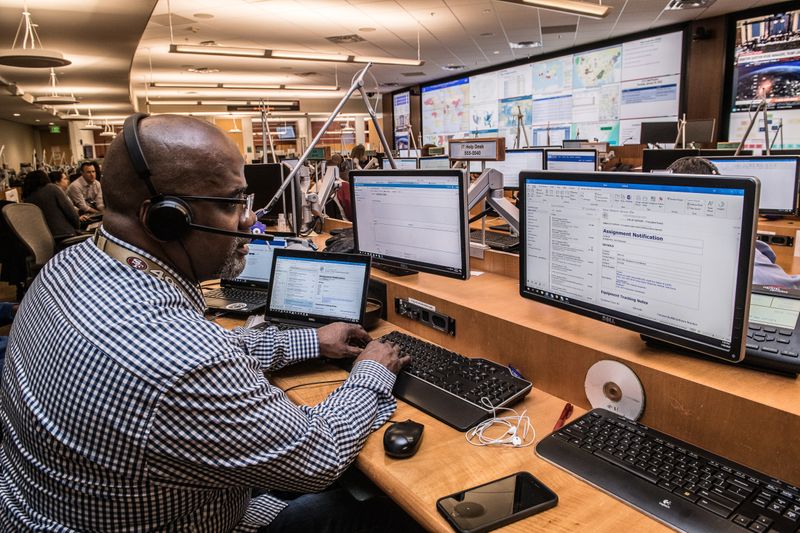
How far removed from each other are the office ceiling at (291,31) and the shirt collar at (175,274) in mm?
5690

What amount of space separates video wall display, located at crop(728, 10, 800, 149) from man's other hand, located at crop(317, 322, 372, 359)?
21.2 ft

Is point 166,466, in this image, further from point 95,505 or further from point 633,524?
point 633,524

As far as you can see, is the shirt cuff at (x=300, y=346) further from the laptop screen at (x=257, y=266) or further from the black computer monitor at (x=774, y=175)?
the black computer monitor at (x=774, y=175)

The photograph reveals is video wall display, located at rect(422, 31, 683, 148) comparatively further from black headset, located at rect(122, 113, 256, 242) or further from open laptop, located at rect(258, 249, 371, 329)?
black headset, located at rect(122, 113, 256, 242)

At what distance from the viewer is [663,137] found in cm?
581

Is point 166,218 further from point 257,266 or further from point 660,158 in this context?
point 660,158

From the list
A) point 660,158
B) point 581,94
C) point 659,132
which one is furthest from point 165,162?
point 581,94

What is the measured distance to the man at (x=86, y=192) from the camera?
311 inches

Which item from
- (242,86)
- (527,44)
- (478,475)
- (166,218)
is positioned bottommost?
(478,475)

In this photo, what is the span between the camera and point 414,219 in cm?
169

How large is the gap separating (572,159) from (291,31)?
503 centimetres

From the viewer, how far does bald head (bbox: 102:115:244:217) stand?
97cm

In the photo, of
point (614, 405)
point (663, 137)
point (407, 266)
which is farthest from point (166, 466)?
point (663, 137)

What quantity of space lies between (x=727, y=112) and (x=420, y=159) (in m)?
4.29
